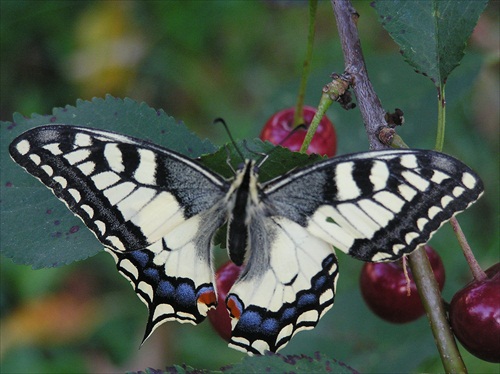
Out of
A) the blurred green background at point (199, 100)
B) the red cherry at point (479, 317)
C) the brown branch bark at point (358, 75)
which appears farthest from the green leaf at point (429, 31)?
the blurred green background at point (199, 100)

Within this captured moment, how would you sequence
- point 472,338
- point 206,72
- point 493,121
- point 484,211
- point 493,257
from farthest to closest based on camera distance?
point 206,72, point 493,121, point 484,211, point 493,257, point 472,338

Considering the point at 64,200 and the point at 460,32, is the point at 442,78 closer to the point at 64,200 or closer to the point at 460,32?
the point at 460,32

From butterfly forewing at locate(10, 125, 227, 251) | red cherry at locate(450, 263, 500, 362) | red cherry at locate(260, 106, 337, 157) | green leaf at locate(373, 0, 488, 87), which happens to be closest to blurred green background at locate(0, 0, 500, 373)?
red cherry at locate(260, 106, 337, 157)

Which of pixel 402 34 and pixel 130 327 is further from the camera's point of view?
pixel 130 327

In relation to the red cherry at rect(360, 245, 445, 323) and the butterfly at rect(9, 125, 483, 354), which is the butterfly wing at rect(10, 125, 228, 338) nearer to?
the butterfly at rect(9, 125, 483, 354)

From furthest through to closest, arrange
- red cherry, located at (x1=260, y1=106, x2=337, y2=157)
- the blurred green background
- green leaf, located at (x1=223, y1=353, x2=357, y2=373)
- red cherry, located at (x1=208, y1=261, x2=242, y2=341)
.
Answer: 1. the blurred green background
2. red cherry, located at (x1=260, y1=106, x2=337, y2=157)
3. red cherry, located at (x1=208, y1=261, x2=242, y2=341)
4. green leaf, located at (x1=223, y1=353, x2=357, y2=373)

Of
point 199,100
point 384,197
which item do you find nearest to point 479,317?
point 384,197

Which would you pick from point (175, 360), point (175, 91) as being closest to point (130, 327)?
point (175, 360)
